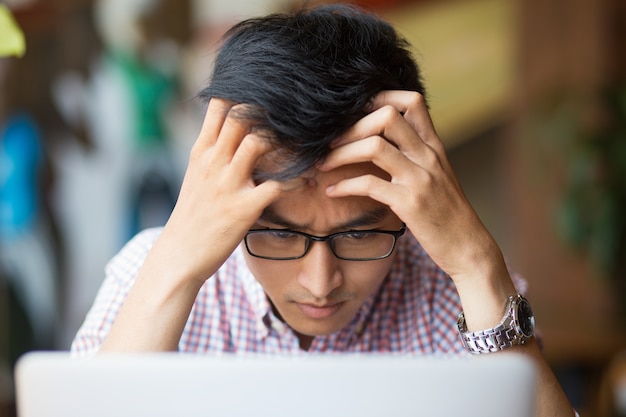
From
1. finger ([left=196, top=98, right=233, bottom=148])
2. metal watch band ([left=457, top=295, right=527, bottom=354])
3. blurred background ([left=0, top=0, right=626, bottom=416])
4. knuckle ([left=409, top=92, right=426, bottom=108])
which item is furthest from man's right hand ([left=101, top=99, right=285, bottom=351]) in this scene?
blurred background ([left=0, top=0, right=626, bottom=416])

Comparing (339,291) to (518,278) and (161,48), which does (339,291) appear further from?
(161,48)

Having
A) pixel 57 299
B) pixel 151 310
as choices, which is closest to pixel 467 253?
pixel 151 310

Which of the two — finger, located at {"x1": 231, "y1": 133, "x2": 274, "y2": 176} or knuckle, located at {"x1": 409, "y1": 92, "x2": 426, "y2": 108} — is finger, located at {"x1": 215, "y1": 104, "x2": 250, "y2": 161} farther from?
knuckle, located at {"x1": 409, "y1": 92, "x2": 426, "y2": 108}

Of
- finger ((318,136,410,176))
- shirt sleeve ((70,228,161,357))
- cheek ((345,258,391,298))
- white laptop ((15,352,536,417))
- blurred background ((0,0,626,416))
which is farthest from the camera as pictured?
blurred background ((0,0,626,416))

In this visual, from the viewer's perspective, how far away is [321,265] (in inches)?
43.5

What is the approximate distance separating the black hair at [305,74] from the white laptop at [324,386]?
0.44 meters

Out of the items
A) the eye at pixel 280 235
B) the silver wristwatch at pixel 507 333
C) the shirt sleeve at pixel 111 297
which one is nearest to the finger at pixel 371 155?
the eye at pixel 280 235

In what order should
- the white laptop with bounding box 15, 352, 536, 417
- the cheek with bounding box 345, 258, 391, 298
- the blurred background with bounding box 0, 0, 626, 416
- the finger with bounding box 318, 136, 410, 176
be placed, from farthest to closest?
1. the blurred background with bounding box 0, 0, 626, 416
2. the cheek with bounding box 345, 258, 391, 298
3. the finger with bounding box 318, 136, 410, 176
4. the white laptop with bounding box 15, 352, 536, 417

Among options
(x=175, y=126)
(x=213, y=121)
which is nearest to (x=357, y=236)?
(x=213, y=121)

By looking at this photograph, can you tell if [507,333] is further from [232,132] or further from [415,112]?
[232,132]

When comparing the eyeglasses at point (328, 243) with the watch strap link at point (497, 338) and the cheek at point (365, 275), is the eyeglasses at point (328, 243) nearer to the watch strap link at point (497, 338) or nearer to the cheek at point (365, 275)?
the cheek at point (365, 275)

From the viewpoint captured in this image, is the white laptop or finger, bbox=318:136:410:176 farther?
finger, bbox=318:136:410:176

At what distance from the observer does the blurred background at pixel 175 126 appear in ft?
12.4

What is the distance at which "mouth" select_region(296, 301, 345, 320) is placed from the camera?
115 centimetres
